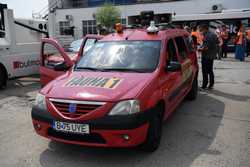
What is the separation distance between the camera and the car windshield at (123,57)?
5.28 meters

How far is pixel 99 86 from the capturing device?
15.1 ft

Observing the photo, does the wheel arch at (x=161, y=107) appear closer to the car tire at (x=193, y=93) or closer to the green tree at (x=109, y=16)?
the car tire at (x=193, y=93)

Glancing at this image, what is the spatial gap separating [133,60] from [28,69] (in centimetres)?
634

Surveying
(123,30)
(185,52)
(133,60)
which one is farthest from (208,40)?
(133,60)

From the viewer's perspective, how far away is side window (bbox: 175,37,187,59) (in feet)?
21.5

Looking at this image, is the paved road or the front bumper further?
the paved road

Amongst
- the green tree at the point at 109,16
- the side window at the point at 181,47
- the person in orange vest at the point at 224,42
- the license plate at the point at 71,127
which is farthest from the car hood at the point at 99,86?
the green tree at the point at 109,16

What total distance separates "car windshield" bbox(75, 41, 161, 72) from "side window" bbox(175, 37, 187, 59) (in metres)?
0.98

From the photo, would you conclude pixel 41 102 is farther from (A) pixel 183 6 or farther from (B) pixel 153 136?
(A) pixel 183 6

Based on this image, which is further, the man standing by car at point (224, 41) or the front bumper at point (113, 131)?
the man standing by car at point (224, 41)

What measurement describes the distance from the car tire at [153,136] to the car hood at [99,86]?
52 centimetres

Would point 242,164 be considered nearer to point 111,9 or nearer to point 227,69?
point 227,69

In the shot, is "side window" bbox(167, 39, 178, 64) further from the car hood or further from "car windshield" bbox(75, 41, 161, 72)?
the car hood

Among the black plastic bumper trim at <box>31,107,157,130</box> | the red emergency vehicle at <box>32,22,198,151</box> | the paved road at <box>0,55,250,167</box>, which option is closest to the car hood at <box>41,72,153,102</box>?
the red emergency vehicle at <box>32,22,198,151</box>
